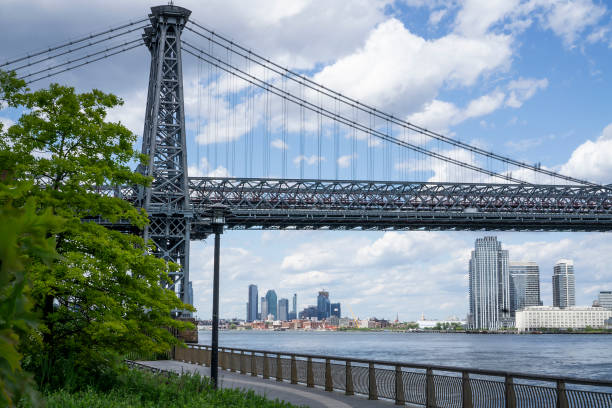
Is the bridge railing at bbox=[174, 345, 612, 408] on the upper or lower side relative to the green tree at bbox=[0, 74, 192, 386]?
lower

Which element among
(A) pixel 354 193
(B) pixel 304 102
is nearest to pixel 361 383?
(B) pixel 304 102

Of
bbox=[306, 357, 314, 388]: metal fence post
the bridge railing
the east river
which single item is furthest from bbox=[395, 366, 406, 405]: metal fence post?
the east river

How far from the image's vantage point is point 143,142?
2372 inches

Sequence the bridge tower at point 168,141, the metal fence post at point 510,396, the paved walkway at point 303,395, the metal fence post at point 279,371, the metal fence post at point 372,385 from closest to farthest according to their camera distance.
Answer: the metal fence post at point 510,396 < the paved walkway at point 303,395 < the metal fence post at point 372,385 < the metal fence post at point 279,371 < the bridge tower at point 168,141

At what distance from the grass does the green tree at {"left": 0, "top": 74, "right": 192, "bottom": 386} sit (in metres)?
0.82

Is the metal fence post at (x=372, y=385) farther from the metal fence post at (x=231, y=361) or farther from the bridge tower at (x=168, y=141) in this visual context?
the bridge tower at (x=168, y=141)

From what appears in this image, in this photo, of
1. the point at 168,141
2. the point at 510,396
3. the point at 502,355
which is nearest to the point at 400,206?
the point at 502,355

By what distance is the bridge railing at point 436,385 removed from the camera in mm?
13453

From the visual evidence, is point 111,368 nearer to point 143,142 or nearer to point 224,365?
point 224,365

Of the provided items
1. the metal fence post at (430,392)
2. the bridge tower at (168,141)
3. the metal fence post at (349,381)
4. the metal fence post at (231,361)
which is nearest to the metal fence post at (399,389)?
the metal fence post at (430,392)

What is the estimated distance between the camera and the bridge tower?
5847 cm

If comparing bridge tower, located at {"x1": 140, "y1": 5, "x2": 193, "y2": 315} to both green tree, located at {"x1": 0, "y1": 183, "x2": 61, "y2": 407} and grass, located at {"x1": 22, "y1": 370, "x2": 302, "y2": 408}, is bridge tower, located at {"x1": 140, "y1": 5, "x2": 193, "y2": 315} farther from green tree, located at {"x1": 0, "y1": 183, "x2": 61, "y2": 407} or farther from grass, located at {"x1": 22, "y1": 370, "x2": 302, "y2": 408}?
green tree, located at {"x1": 0, "y1": 183, "x2": 61, "y2": 407}

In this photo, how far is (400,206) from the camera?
93.5 meters

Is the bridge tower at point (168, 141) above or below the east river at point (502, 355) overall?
above
